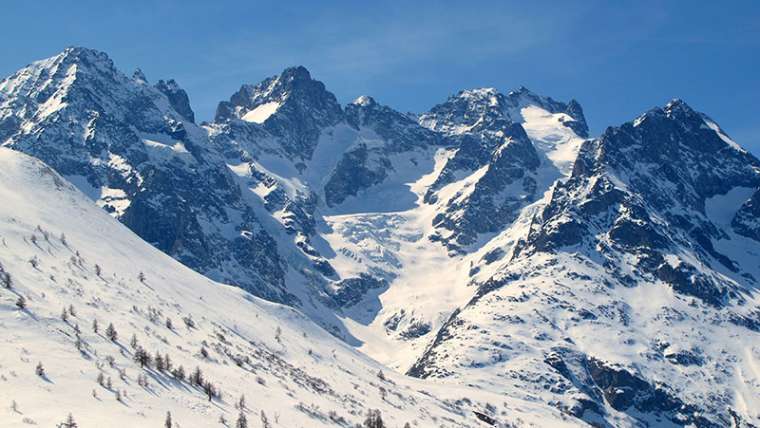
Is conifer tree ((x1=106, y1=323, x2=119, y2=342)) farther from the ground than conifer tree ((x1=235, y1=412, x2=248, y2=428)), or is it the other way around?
conifer tree ((x1=106, y1=323, x2=119, y2=342))

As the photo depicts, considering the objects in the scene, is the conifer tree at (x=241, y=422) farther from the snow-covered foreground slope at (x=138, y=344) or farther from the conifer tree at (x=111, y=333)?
the conifer tree at (x=111, y=333)

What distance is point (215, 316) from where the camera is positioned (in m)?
107

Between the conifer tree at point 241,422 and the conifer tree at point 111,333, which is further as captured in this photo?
the conifer tree at point 111,333

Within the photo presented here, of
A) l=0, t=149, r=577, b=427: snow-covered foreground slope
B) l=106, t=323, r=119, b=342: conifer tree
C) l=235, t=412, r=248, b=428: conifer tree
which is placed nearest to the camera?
l=0, t=149, r=577, b=427: snow-covered foreground slope

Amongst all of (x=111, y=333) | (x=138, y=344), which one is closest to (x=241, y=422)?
(x=138, y=344)

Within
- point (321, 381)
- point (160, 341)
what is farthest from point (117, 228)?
point (160, 341)

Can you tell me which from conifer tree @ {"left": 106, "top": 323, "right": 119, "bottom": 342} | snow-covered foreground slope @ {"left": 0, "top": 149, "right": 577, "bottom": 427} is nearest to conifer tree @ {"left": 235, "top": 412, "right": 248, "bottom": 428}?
snow-covered foreground slope @ {"left": 0, "top": 149, "right": 577, "bottom": 427}

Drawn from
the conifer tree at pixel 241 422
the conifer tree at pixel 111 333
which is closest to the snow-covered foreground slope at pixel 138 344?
the conifer tree at pixel 111 333

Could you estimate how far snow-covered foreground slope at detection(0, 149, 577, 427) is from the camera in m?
58.6

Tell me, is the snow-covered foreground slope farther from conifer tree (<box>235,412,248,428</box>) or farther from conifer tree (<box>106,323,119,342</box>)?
conifer tree (<box>235,412,248,428</box>)

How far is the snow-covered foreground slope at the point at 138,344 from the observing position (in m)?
58.6

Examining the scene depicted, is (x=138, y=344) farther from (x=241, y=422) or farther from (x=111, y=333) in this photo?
(x=241, y=422)

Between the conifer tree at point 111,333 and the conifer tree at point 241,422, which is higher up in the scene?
the conifer tree at point 111,333

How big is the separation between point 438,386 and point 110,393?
9881cm
